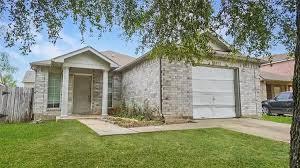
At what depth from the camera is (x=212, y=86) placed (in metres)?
12.9

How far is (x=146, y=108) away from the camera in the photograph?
12.9 m

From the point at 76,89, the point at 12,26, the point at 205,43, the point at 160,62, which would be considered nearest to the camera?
the point at 12,26

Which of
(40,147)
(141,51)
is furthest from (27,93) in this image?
(141,51)

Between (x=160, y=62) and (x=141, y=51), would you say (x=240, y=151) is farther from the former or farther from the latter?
(x=160, y=62)

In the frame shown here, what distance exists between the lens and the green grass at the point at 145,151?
16.2 ft

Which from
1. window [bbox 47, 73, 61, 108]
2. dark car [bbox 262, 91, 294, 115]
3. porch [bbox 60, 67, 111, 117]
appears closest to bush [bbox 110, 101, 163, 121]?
porch [bbox 60, 67, 111, 117]

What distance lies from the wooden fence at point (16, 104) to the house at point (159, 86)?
1.53 ft

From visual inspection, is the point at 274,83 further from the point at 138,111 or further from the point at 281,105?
the point at 138,111

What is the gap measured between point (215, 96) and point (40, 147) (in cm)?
912

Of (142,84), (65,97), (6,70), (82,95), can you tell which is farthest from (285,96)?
(6,70)

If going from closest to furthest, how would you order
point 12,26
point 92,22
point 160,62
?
1. point 12,26
2. point 92,22
3. point 160,62

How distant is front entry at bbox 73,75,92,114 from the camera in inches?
649

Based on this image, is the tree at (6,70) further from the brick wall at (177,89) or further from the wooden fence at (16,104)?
the brick wall at (177,89)

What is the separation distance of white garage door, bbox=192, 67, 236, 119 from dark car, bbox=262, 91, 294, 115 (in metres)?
4.97
